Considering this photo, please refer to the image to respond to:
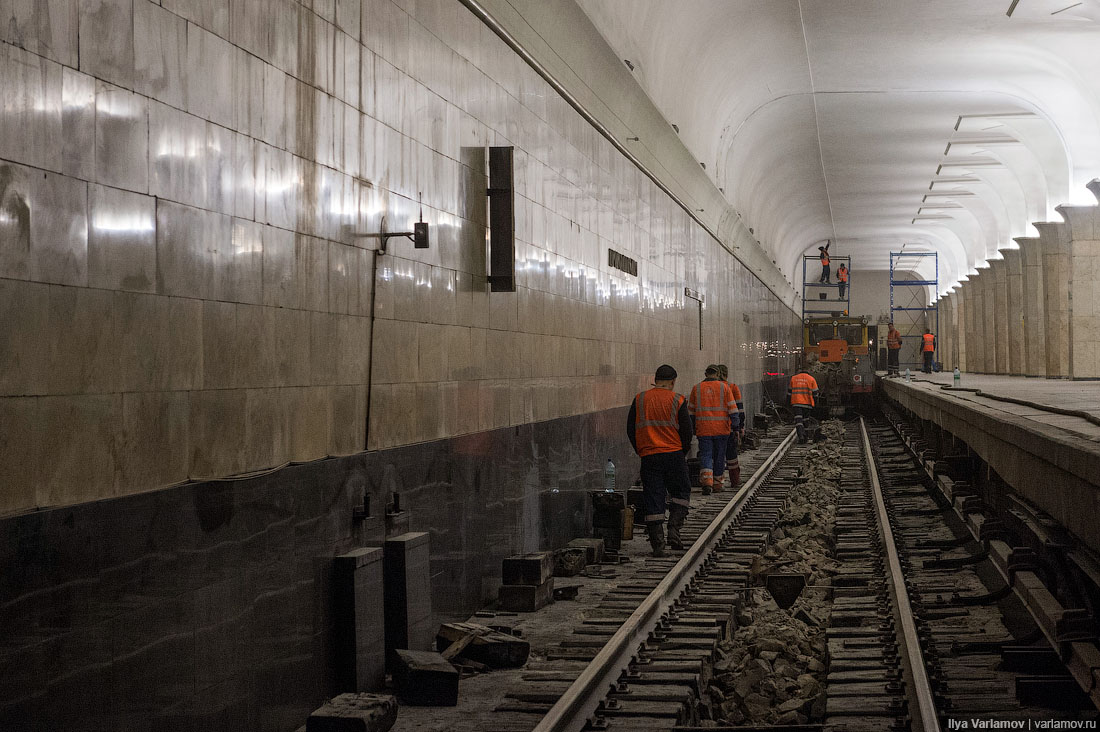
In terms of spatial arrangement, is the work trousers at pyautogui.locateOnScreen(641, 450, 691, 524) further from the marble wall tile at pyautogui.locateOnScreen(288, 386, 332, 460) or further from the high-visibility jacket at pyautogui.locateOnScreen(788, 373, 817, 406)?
the high-visibility jacket at pyautogui.locateOnScreen(788, 373, 817, 406)

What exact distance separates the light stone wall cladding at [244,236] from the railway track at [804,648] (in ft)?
5.45

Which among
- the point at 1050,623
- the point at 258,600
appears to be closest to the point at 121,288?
the point at 258,600

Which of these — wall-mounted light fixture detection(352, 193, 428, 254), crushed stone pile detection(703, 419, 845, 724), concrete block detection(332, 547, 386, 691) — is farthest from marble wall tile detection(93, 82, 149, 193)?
crushed stone pile detection(703, 419, 845, 724)

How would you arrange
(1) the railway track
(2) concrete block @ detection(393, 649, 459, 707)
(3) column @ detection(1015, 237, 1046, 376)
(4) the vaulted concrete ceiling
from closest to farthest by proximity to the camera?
(1) the railway track < (2) concrete block @ detection(393, 649, 459, 707) < (4) the vaulted concrete ceiling < (3) column @ detection(1015, 237, 1046, 376)

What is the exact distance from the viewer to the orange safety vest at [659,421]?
34.4ft

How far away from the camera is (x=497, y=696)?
5871mm

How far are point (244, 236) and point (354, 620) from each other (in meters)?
2.02

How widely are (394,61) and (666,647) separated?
3.84 m

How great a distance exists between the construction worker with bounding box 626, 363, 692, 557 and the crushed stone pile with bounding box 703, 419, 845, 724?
94 centimetres

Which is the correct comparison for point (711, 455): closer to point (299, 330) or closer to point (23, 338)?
point (299, 330)

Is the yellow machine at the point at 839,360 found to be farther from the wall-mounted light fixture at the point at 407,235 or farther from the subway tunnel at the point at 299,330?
the wall-mounted light fixture at the point at 407,235

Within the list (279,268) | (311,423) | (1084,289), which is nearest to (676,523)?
(311,423)

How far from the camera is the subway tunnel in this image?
3730mm

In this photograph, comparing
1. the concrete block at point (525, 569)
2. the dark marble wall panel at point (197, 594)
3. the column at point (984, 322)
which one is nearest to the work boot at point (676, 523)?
the concrete block at point (525, 569)
